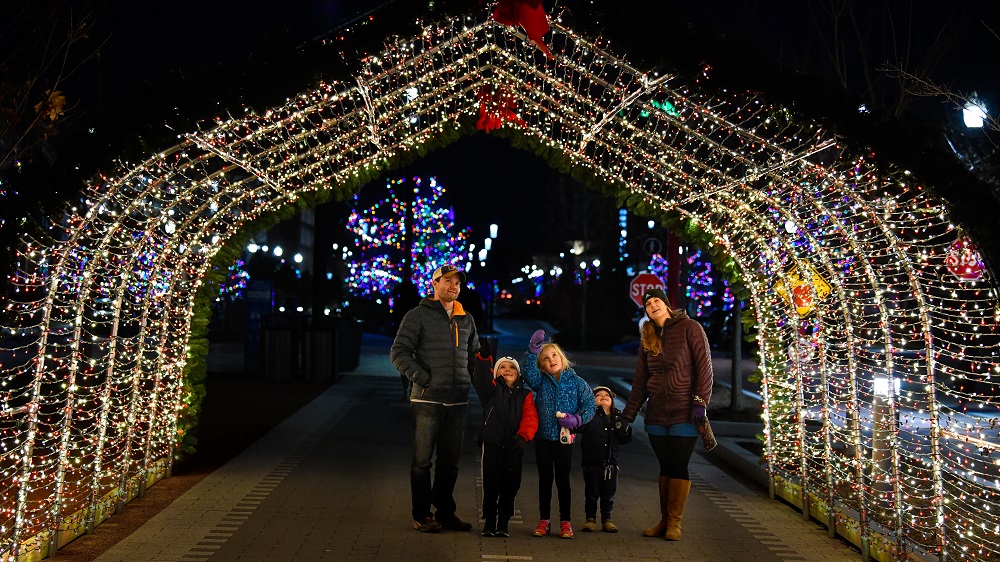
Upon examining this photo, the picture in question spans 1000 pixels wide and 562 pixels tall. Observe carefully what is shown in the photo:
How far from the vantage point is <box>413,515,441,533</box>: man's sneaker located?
23.9 ft

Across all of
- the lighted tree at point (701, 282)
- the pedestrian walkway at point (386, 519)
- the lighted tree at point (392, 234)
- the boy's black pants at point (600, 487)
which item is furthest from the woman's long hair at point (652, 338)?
the lighted tree at point (392, 234)

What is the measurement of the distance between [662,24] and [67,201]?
362 cm

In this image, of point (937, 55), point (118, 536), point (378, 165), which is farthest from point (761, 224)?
point (937, 55)

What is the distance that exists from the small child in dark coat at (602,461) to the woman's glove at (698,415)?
0.55 metres

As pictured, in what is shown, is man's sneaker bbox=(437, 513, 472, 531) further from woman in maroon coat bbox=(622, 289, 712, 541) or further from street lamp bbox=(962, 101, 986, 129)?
street lamp bbox=(962, 101, 986, 129)

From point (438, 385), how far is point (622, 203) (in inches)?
114

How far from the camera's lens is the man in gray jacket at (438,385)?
7.23 m

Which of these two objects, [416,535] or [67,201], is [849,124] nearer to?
[416,535]

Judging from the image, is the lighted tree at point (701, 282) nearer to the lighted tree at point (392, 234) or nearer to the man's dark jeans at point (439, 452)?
the lighted tree at point (392, 234)

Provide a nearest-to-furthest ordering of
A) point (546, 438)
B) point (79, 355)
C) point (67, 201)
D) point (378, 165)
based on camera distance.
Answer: point (67, 201), point (79, 355), point (546, 438), point (378, 165)

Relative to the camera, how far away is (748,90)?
20.4 feet

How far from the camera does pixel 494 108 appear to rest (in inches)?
350

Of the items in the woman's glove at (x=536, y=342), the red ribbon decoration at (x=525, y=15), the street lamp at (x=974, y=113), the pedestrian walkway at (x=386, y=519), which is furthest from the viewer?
the street lamp at (x=974, y=113)

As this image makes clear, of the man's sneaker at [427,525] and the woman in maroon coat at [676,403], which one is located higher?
the woman in maroon coat at [676,403]
